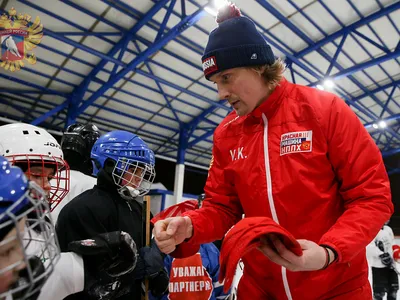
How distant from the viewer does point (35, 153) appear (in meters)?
1.88

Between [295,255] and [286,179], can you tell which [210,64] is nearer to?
[286,179]

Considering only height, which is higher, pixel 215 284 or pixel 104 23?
pixel 104 23

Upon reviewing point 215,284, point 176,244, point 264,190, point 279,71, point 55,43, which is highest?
point 55,43

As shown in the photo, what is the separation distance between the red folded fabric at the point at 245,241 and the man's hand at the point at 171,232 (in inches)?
15.4

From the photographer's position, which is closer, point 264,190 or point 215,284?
point 264,190

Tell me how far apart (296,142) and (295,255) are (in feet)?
1.71

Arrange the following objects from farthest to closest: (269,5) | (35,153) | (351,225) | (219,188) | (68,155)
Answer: (269,5) < (68,155) < (35,153) < (219,188) < (351,225)

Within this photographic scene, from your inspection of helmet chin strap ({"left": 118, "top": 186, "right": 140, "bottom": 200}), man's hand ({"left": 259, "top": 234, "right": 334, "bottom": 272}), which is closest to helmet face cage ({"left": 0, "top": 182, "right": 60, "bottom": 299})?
man's hand ({"left": 259, "top": 234, "right": 334, "bottom": 272})

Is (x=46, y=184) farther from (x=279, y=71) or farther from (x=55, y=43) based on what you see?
(x=55, y=43)

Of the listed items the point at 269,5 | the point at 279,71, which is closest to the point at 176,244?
the point at 279,71

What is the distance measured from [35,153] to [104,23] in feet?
27.3

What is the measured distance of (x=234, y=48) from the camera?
4.96 ft

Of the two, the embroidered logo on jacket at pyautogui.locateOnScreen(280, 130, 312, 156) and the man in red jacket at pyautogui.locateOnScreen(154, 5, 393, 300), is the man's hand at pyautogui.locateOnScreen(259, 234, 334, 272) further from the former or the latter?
the embroidered logo on jacket at pyautogui.locateOnScreen(280, 130, 312, 156)

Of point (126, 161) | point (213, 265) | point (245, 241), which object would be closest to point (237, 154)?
point (245, 241)
